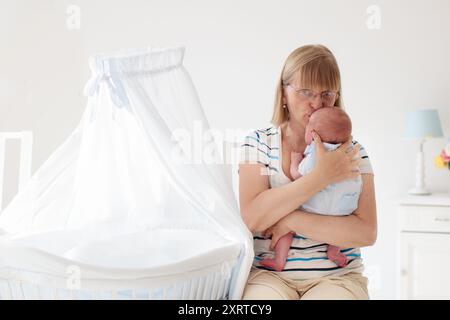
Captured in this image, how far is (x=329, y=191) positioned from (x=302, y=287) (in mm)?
270

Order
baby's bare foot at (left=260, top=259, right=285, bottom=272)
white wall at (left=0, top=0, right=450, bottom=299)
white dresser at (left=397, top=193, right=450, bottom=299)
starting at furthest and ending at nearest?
white wall at (left=0, top=0, right=450, bottom=299), white dresser at (left=397, top=193, right=450, bottom=299), baby's bare foot at (left=260, top=259, right=285, bottom=272)

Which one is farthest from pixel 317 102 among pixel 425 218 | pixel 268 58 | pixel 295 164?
pixel 268 58

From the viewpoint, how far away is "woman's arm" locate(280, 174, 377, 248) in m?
1.40

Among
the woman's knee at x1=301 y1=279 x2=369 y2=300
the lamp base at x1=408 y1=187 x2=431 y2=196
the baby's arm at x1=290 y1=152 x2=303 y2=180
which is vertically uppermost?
the baby's arm at x1=290 y1=152 x2=303 y2=180

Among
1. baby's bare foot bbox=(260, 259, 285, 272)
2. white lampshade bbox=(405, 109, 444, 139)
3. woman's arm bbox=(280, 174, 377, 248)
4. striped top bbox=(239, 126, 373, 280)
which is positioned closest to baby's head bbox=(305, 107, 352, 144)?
striped top bbox=(239, 126, 373, 280)

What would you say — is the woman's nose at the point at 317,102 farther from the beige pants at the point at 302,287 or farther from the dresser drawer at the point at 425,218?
the dresser drawer at the point at 425,218

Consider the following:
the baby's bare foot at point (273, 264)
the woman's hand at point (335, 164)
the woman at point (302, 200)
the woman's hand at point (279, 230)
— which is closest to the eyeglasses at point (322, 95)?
the woman at point (302, 200)

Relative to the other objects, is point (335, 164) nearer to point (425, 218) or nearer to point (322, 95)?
point (322, 95)

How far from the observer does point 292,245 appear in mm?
1457

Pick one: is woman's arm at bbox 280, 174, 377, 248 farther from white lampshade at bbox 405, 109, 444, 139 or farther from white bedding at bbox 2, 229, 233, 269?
white lampshade at bbox 405, 109, 444, 139

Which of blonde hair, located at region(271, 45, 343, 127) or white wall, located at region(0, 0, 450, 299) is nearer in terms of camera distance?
blonde hair, located at region(271, 45, 343, 127)

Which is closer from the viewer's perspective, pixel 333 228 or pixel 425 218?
pixel 333 228
